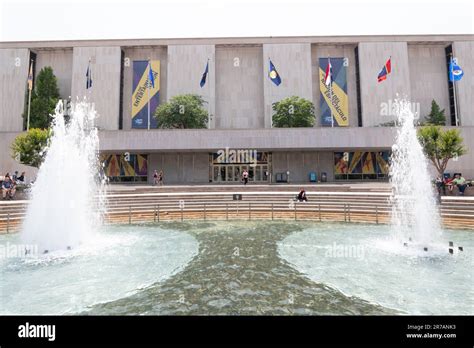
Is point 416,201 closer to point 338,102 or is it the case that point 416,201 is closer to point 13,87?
point 338,102

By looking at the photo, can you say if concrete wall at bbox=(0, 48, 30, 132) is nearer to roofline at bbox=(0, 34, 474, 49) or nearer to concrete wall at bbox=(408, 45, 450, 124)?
roofline at bbox=(0, 34, 474, 49)

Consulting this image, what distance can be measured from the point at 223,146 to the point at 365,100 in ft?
76.8

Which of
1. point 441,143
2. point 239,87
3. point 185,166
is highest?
point 239,87

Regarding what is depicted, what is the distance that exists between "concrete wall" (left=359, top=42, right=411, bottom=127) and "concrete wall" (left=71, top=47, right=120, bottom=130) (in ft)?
121

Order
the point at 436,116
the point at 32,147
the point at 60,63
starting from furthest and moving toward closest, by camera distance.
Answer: the point at 60,63 → the point at 436,116 → the point at 32,147

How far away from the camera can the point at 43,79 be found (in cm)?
3712

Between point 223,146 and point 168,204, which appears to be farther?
point 223,146

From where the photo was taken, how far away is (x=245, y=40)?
38562 millimetres

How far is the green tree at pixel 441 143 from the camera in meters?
20.2

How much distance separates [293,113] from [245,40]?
14.6m

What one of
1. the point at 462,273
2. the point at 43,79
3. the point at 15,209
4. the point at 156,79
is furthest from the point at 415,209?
the point at 43,79

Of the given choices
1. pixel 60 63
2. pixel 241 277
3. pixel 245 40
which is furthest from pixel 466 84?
pixel 60 63
